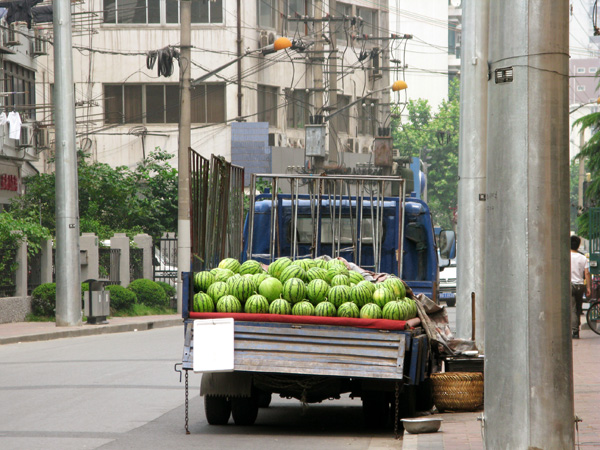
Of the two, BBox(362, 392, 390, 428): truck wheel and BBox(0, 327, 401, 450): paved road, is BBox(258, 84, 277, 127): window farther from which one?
BBox(362, 392, 390, 428): truck wheel

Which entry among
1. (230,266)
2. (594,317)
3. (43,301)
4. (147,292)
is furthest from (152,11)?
(230,266)

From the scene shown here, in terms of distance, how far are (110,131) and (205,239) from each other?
117 feet

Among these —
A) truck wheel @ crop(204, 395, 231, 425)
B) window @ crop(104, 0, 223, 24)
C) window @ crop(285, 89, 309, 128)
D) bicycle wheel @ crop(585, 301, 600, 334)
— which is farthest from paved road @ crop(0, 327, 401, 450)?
window @ crop(285, 89, 309, 128)

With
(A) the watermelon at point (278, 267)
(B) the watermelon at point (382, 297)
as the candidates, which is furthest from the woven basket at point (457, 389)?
(A) the watermelon at point (278, 267)

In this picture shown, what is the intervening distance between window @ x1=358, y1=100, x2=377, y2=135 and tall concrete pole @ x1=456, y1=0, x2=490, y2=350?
42947 millimetres

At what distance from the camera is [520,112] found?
6.58m

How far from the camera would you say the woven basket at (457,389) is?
10797mm

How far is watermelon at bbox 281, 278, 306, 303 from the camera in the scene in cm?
980

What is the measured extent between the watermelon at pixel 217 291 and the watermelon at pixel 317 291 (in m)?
0.77

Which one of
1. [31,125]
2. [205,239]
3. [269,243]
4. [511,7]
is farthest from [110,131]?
[511,7]

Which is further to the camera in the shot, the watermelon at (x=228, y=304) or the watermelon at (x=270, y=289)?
the watermelon at (x=270, y=289)

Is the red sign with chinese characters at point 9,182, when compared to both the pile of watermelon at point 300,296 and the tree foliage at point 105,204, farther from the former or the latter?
the pile of watermelon at point 300,296

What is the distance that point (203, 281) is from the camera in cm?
1001

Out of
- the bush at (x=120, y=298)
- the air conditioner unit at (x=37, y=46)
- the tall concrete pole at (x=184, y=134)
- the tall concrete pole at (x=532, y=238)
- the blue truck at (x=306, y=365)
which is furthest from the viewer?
the air conditioner unit at (x=37, y=46)
